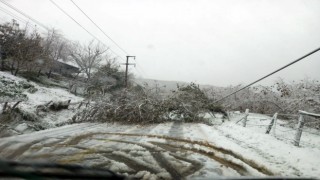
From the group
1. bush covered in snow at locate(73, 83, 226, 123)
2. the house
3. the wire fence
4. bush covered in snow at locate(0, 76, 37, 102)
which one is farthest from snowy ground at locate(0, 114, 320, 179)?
the house

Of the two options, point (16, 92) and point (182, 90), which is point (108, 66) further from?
point (182, 90)

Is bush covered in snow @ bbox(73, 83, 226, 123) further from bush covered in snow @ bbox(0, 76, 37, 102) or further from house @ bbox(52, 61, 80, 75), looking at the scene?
house @ bbox(52, 61, 80, 75)

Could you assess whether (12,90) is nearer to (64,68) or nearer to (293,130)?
(293,130)

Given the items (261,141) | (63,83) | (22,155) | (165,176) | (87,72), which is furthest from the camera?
(87,72)

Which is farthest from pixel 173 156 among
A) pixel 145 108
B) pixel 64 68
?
pixel 64 68

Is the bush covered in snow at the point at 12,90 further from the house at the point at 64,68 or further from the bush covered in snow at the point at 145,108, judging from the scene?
the house at the point at 64,68

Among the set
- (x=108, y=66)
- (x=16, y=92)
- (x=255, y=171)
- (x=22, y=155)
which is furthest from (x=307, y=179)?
(x=108, y=66)

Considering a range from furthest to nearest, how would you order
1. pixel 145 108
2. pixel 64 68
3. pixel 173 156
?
pixel 64 68 < pixel 145 108 < pixel 173 156

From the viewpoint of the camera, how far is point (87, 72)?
52.1m

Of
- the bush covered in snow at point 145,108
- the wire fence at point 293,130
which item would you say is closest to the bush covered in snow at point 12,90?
the bush covered in snow at point 145,108

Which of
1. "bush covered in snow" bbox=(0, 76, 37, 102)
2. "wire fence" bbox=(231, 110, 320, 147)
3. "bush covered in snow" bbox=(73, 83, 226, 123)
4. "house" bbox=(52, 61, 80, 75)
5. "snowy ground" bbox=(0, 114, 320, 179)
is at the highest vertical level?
"house" bbox=(52, 61, 80, 75)

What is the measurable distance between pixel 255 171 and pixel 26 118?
13591mm

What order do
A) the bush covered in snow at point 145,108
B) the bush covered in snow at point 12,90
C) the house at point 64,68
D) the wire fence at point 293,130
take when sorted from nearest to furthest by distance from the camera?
the wire fence at point 293,130 < the bush covered in snow at point 145,108 < the bush covered in snow at point 12,90 < the house at point 64,68

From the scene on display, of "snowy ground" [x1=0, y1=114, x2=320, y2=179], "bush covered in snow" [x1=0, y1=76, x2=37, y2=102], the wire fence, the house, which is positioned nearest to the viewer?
"snowy ground" [x1=0, y1=114, x2=320, y2=179]
